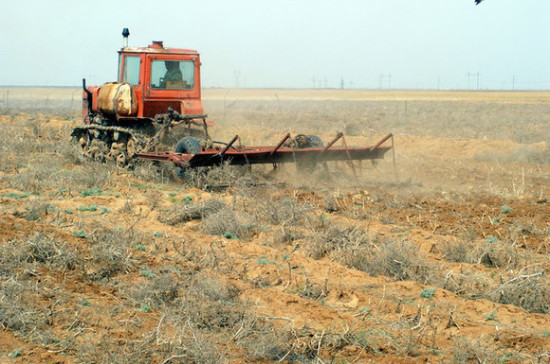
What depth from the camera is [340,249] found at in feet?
25.1

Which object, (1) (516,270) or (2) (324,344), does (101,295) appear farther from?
(1) (516,270)

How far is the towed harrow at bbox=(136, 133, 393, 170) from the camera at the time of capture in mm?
11562

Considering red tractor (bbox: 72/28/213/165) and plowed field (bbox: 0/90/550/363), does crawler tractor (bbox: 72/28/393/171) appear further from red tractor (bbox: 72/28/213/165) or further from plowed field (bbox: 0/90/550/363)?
plowed field (bbox: 0/90/550/363)

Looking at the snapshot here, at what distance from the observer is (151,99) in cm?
1347

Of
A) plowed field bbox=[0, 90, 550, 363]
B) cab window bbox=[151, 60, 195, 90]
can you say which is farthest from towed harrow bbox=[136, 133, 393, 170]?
cab window bbox=[151, 60, 195, 90]

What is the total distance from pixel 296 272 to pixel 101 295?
2207mm

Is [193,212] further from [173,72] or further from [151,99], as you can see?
[173,72]

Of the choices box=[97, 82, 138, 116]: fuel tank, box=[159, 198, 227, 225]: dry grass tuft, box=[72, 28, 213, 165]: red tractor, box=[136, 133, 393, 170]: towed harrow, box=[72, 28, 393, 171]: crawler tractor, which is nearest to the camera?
box=[159, 198, 227, 225]: dry grass tuft

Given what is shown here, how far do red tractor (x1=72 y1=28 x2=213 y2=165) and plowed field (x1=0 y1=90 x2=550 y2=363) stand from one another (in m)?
0.88

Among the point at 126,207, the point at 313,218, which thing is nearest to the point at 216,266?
the point at 313,218

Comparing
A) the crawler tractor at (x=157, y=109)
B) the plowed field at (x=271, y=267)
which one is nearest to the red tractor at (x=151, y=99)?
the crawler tractor at (x=157, y=109)

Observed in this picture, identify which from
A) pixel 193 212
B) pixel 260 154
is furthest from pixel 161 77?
pixel 193 212

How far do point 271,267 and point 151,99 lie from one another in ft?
24.0

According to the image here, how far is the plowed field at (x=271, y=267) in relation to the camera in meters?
5.02
